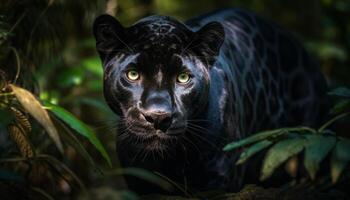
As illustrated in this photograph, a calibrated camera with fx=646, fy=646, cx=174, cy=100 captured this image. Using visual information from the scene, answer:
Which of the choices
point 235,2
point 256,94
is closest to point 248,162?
point 256,94

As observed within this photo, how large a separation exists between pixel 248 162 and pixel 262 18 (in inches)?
60.7

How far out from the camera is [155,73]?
13.7 ft

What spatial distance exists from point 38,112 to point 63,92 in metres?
4.17

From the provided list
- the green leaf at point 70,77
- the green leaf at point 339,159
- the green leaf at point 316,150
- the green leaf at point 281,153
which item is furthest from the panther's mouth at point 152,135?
the green leaf at point 70,77

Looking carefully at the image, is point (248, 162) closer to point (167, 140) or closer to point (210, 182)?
point (210, 182)

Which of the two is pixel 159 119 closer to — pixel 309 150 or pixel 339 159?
pixel 309 150

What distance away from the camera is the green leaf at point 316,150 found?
333 centimetres

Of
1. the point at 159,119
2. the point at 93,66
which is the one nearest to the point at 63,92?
the point at 93,66

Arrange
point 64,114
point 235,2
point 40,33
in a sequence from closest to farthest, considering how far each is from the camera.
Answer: point 64,114
point 40,33
point 235,2

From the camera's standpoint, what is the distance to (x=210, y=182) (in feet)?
14.5

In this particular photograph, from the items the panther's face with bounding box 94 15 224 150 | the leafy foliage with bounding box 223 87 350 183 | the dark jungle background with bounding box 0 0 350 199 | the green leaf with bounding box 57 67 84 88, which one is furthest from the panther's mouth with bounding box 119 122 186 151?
the green leaf with bounding box 57 67 84 88

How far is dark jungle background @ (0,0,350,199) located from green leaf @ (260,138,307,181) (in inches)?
11.1

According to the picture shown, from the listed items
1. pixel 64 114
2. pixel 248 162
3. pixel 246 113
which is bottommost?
pixel 248 162

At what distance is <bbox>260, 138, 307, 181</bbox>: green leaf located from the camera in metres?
3.51
